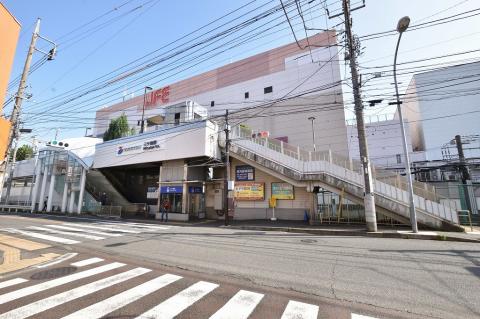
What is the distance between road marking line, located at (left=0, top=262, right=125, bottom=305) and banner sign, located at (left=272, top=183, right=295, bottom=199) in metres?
15.2

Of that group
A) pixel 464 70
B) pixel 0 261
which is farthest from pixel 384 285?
pixel 464 70

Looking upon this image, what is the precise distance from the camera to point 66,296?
4.88 metres

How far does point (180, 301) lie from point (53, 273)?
166 inches

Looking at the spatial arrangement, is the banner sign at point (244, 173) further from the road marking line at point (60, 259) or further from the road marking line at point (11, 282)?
the road marking line at point (11, 282)

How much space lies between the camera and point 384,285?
211 inches

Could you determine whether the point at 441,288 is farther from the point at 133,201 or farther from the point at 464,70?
the point at 464,70

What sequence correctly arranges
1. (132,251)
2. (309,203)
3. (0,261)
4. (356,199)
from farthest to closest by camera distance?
(309,203)
(356,199)
(132,251)
(0,261)

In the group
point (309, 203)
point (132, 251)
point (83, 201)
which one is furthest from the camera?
point (83, 201)

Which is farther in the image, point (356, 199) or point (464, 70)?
point (464, 70)

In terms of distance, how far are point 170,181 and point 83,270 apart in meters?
17.4

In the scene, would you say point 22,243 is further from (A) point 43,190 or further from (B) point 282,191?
(A) point 43,190

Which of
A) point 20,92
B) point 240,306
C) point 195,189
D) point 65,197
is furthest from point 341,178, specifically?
point 65,197

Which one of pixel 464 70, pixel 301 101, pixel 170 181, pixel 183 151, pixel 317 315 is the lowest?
pixel 317 315

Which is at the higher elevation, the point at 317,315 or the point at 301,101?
the point at 301,101
